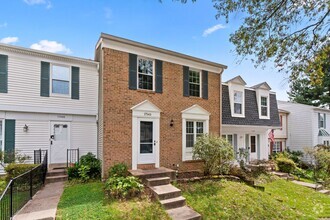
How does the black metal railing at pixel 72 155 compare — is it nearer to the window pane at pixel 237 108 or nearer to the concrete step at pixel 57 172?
the concrete step at pixel 57 172

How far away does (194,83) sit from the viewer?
11.6 meters

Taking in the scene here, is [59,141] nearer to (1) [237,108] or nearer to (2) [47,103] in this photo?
(2) [47,103]

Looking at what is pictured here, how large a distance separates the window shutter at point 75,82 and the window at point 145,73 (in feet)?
13.0

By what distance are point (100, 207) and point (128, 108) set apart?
432cm

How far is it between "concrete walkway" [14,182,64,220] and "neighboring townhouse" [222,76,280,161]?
9898 millimetres

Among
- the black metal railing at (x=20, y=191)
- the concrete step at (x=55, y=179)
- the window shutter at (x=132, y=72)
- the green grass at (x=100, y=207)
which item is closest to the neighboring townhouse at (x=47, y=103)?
the concrete step at (x=55, y=179)

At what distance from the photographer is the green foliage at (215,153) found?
31.1ft

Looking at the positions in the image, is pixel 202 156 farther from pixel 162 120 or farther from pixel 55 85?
pixel 55 85

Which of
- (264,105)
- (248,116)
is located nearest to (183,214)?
(248,116)

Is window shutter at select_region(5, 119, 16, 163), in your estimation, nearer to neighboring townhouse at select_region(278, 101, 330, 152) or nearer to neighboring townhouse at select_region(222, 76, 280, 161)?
neighboring townhouse at select_region(222, 76, 280, 161)

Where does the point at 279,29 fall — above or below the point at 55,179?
above

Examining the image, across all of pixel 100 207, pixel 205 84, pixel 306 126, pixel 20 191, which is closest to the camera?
pixel 100 207

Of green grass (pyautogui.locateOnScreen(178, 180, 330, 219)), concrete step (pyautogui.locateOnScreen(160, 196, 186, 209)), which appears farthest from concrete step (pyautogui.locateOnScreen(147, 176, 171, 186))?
concrete step (pyautogui.locateOnScreen(160, 196, 186, 209))

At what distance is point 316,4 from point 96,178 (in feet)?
33.1
